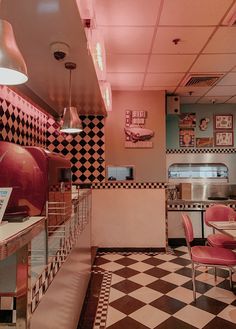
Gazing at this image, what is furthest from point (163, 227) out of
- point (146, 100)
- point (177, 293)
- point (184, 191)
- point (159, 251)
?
point (146, 100)

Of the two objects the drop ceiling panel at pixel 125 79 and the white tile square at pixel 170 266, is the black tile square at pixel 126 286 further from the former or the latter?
the drop ceiling panel at pixel 125 79

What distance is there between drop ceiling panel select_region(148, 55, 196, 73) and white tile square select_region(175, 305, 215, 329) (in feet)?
9.58

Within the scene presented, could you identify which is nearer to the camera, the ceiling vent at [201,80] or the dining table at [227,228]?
the dining table at [227,228]

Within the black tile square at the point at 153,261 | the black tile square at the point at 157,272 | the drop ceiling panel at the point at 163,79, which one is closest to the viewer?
the black tile square at the point at 157,272

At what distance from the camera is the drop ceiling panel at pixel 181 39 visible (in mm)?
2734

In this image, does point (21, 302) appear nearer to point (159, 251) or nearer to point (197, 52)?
point (197, 52)

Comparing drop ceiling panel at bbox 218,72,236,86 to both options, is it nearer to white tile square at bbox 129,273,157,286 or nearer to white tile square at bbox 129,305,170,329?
white tile square at bbox 129,273,157,286

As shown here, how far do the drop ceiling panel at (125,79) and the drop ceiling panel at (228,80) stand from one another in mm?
1285

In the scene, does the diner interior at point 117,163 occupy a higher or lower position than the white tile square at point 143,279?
higher

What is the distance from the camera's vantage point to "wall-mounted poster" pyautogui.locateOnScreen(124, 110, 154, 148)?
483cm

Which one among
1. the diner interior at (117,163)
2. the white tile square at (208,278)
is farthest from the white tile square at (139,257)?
the white tile square at (208,278)

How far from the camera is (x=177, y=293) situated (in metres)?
3.13

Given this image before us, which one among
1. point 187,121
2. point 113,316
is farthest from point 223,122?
point 113,316

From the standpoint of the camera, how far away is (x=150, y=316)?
266 cm
